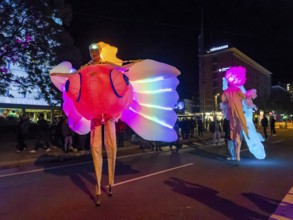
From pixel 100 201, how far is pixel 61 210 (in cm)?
70

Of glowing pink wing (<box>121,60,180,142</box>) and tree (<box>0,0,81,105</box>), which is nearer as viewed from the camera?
glowing pink wing (<box>121,60,180,142</box>)

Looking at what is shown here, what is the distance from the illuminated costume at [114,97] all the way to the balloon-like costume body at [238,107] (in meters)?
4.43

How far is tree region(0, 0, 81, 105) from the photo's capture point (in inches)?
776

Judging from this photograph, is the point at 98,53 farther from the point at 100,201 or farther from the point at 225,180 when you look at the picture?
the point at 225,180

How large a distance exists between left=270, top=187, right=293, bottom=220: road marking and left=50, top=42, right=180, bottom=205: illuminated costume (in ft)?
6.65

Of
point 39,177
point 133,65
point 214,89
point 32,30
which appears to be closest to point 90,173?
point 39,177

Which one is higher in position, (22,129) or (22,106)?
(22,106)

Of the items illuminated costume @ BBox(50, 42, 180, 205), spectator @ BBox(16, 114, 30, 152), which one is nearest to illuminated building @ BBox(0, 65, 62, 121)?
spectator @ BBox(16, 114, 30, 152)

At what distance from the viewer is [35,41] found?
20453mm

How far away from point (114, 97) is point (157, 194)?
2150 millimetres

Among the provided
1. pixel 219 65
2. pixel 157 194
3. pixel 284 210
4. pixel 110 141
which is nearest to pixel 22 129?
pixel 157 194

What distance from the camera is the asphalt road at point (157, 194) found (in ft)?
18.5

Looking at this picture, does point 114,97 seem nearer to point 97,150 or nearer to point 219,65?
point 97,150

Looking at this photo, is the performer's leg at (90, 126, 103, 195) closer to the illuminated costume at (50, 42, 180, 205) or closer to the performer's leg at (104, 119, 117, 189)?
the illuminated costume at (50, 42, 180, 205)
